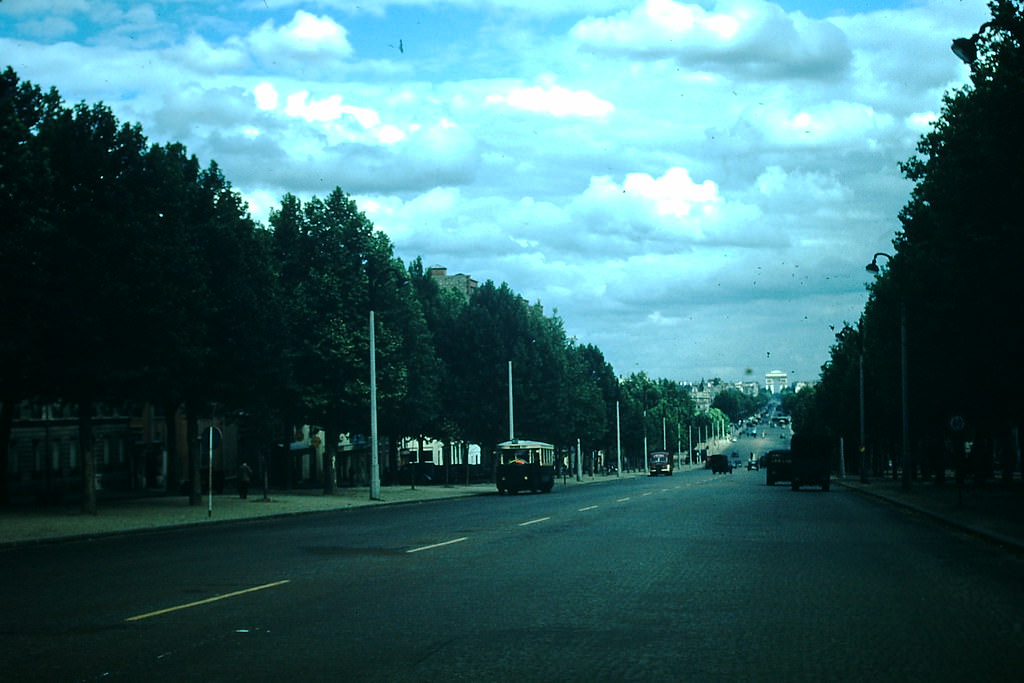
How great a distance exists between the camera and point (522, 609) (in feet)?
41.1

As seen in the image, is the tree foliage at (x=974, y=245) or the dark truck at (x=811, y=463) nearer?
the tree foliage at (x=974, y=245)

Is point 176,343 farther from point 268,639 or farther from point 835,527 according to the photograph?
point 268,639

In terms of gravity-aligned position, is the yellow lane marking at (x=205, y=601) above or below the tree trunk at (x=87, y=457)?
below

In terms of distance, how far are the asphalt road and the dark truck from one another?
115 ft

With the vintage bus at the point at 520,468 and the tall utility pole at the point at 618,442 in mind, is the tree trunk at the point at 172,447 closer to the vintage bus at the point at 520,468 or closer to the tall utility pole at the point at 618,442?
the vintage bus at the point at 520,468

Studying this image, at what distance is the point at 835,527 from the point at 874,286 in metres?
38.3

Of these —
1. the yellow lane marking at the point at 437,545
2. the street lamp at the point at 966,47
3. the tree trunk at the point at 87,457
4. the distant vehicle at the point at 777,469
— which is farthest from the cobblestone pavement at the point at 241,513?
the distant vehicle at the point at 777,469

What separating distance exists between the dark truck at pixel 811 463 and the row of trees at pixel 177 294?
63.9ft

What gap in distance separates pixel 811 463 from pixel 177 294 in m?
33.8

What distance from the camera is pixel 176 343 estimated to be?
123ft

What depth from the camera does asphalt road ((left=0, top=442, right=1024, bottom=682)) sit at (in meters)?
9.09

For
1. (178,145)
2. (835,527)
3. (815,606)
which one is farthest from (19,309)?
(815,606)

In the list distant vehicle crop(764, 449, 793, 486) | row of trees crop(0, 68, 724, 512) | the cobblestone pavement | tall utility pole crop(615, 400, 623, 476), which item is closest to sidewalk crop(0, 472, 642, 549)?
the cobblestone pavement

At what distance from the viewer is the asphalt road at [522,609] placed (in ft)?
29.8
